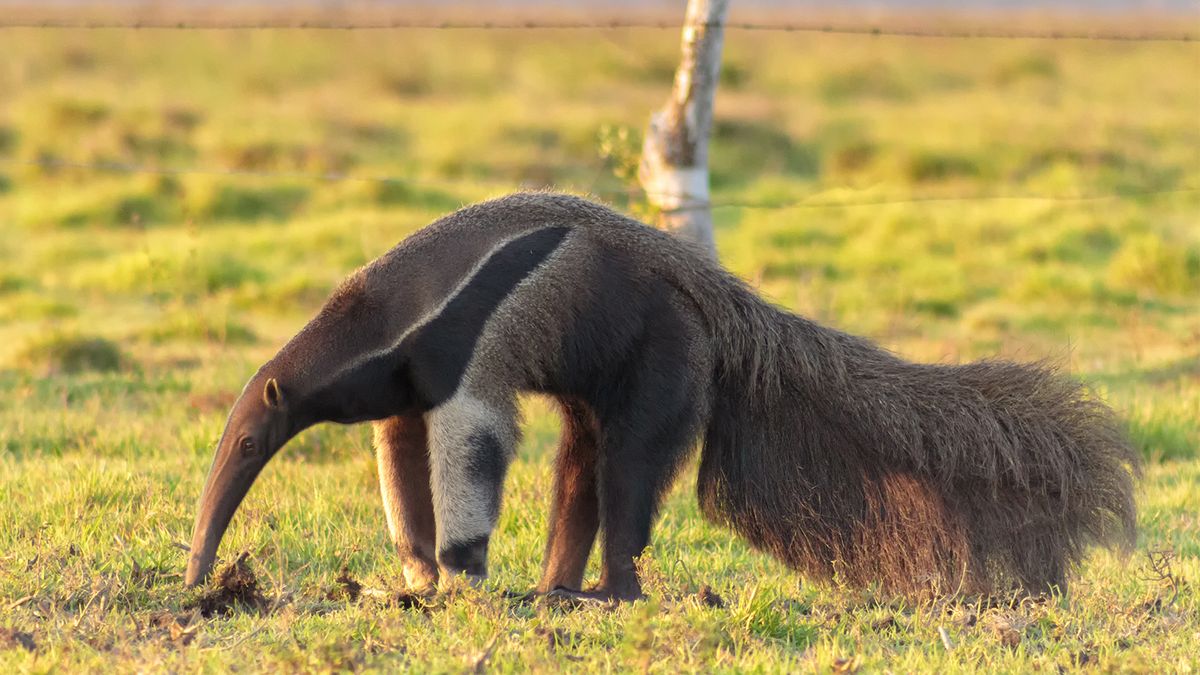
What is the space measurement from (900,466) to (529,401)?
1742 millimetres

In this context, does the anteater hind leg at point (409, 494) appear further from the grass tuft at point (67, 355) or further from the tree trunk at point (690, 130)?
the grass tuft at point (67, 355)

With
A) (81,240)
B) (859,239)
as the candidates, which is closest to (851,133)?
(859,239)

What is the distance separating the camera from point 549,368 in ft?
16.6

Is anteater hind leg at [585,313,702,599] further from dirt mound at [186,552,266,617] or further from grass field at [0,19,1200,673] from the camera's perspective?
dirt mound at [186,552,266,617]

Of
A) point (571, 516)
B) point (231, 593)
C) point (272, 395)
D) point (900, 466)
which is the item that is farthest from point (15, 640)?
point (900, 466)

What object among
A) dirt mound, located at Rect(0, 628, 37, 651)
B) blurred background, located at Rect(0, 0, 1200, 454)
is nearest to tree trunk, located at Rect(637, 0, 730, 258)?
blurred background, located at Rect(0, 0, 1200, 454)

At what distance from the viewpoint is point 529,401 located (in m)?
6.38

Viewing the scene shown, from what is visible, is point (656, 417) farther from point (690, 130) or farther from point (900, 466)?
point (690, 130)

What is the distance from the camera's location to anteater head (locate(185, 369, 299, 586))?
487 centimetres

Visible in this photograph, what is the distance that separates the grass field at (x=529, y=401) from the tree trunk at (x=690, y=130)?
269 millimetres

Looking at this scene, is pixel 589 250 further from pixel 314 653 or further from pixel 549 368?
pixel 314 653

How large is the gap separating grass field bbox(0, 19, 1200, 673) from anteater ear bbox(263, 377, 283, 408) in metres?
0.67

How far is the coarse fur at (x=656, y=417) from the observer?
16.1ft

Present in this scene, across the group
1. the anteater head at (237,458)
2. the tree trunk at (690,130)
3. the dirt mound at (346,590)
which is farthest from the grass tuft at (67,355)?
the anteater head at (237,458)
